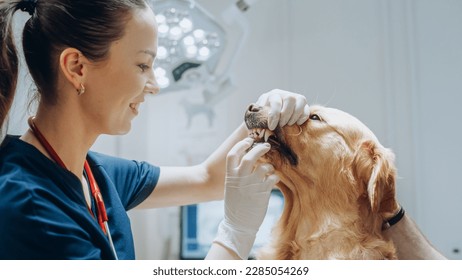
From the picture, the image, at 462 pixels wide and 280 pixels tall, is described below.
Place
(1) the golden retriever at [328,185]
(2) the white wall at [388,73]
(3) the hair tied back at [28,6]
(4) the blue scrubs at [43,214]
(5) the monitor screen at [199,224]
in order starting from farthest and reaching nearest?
(5) the monitor screen at [199,224] → (2) the white wall at [388,73] → (1) the golden retriever at [328,185] → (3) the hair tied back at [28,6] → (4) the blue scrubs at [43,214]

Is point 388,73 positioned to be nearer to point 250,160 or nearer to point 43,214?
→ point 250,160

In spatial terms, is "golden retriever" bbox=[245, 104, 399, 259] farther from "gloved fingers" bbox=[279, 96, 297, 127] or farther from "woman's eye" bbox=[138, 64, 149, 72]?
"woman's eye" bbox=[138, 64, 149, 72]

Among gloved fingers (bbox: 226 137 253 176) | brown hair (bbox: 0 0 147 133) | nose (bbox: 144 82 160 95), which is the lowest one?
gloved fingers (bbox: 226 137 253 176)

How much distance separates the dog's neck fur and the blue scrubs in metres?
0.41

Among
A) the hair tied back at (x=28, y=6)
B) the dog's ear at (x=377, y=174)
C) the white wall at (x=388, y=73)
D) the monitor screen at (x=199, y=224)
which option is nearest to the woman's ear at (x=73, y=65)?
the hair tied back at (x=28, y=6)

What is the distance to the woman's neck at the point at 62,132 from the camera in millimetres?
986

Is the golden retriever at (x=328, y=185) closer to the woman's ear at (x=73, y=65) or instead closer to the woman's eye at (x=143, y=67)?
the woman's eye at (x=143, y=67)

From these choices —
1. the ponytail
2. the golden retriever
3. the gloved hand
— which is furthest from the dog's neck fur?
the ponytail

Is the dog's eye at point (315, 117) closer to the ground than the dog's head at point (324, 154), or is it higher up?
higher up

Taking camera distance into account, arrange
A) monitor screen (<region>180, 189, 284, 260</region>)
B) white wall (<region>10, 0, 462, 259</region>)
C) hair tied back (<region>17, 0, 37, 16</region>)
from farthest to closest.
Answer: monitor screen (<region>180, 189, 284, 260</region>) < white wall (<region>10, 0, 462, 259</region>) < hair tied back (<region>17, 0, 37, 16</region>)

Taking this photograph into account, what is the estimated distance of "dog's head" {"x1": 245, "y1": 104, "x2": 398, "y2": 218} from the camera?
1.07m

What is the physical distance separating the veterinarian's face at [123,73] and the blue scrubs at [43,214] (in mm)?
154

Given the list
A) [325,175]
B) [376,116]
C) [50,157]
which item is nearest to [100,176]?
[50,157]

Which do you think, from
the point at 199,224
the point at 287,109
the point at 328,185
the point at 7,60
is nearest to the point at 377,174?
the point at 328,185
